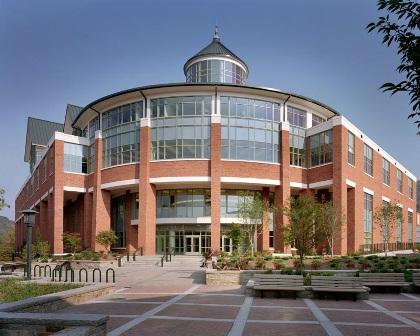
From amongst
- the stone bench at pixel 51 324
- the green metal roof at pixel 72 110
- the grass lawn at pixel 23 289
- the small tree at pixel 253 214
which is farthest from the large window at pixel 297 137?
the stone bench at pixel 51 324

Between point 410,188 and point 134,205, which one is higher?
point 410,188

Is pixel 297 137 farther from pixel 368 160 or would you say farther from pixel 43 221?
pixel 43 221

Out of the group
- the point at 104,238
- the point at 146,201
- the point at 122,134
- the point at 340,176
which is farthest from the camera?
the point at 122,134

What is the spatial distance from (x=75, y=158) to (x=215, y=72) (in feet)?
60.4

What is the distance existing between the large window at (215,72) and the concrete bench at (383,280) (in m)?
35.6

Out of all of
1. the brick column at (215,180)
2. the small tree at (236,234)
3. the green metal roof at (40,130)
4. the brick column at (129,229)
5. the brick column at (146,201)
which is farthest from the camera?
the green metal roof at (40,130)

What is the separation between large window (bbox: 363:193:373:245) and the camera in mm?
41031

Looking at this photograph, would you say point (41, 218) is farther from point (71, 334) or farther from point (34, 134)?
point (71, 334)

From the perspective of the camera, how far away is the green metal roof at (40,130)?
Result: 210 feet

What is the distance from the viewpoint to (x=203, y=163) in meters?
36.3

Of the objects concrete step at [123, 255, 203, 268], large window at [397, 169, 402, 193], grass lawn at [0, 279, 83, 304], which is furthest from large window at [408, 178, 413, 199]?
grass lawn at [0, 279, 83, 304]

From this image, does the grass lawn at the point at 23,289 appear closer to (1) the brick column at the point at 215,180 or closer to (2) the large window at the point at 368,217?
(1) the brick column at the point at 215,180

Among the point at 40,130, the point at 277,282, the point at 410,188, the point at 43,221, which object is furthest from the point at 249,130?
the point at 40,130

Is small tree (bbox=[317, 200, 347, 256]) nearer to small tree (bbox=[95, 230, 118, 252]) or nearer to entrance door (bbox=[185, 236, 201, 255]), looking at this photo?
entrance door (bbox=[185, 236, 201, 255])
